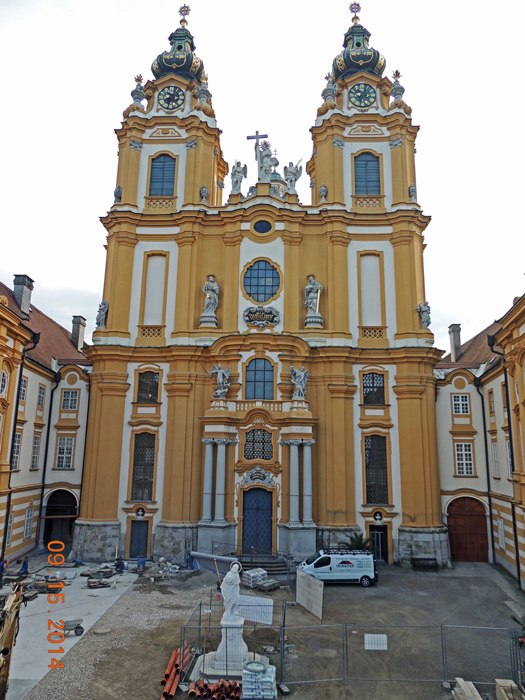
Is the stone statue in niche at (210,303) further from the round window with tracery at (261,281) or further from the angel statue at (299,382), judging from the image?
the angel statue at (299,382)

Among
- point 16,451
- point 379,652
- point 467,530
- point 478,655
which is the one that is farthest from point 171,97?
point 478,655

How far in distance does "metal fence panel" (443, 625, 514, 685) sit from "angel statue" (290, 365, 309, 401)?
12932 millimetres

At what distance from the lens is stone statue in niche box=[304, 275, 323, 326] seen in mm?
29438

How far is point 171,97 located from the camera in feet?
111

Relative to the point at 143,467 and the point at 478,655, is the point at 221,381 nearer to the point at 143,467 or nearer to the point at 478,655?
the point at 143,467

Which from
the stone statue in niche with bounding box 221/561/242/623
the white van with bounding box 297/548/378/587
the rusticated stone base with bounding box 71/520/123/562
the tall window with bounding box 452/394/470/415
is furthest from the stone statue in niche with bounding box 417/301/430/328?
the rusticated stone base with bounding box 71/520/123/562

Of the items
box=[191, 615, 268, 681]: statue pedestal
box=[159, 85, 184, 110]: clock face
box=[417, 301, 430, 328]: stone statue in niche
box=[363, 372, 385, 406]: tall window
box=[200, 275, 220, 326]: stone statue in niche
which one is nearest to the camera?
box=[191, 615, 268, 681]: statue pedestal

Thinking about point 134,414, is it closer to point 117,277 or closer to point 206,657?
point 117,277

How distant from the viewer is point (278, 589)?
72.6ft

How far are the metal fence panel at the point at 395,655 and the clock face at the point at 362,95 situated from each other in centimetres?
2960

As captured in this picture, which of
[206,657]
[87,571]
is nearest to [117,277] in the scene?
[87,571]

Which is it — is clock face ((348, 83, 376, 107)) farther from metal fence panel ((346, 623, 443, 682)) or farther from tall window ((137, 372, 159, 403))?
metal fence panel ((346, 623, 443, 682))

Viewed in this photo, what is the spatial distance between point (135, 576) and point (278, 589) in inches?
267

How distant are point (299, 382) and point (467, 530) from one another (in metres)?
11.9
